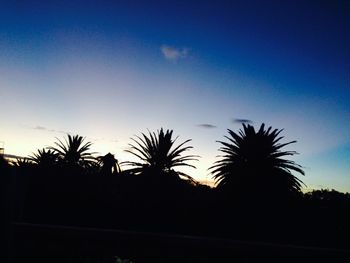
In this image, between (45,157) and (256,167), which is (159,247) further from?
(45,157)

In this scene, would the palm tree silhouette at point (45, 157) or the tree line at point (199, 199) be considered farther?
the palm tree silhouette at point (45, 157)

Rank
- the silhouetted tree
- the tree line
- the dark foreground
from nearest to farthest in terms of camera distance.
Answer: the dark foreground, the tree line, the silhouetted tree

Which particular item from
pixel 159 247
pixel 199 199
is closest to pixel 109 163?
pixel 199 199

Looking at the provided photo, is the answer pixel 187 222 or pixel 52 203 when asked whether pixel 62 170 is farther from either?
pixel 187 222

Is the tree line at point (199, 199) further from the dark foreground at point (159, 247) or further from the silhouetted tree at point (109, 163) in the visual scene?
the dark foreground at point (159, 247)

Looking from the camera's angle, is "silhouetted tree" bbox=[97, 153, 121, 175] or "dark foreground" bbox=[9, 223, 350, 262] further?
"silhouetted tree" bbox=[97, 153, 121, 175]

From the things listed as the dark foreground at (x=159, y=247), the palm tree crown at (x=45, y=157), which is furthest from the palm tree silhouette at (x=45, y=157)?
the dark foreground at (x=159, y=247)

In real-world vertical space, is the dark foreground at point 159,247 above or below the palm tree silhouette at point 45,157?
below

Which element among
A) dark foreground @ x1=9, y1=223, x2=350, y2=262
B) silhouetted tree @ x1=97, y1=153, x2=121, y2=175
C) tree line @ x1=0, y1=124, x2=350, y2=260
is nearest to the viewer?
dark foreground @ x1=9, y1=223, x2=350, y2=262

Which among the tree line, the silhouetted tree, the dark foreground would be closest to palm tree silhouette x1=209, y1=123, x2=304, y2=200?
the tree line

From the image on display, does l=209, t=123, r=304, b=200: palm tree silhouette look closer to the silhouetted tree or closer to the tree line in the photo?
the tree line

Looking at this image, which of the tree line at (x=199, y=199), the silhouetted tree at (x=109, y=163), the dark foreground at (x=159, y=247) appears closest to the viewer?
the dark foreground at (x=159, y=247)

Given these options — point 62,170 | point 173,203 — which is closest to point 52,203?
point 62,170

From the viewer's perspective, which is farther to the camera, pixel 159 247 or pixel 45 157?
pixel 45 157
